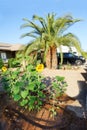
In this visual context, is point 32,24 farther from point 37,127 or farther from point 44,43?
point 37,127

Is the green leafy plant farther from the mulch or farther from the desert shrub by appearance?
the mulch

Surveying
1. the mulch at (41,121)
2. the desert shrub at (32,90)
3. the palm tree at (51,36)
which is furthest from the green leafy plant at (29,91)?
the palm tree at (51,36)

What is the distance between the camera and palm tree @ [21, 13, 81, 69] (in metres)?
21.2

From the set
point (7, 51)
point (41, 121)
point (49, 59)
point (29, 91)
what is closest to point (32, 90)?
point (29, 91)

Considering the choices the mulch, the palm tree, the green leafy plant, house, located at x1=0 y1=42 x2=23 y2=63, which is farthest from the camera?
house, located at x1=0 y1=42 x2=23 y2=63

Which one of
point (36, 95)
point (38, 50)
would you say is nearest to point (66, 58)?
point (38, 50)

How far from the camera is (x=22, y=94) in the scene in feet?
15.0


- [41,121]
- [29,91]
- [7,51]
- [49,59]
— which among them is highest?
[29,91]

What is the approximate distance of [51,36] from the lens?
21422mm

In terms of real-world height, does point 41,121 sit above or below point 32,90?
below

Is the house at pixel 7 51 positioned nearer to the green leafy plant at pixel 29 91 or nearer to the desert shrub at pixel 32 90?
the desert shrub at pixel 32 90

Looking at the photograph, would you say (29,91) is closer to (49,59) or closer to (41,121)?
(41,121)

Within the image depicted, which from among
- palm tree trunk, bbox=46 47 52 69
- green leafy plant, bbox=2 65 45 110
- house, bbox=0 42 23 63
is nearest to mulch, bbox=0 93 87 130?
green leafy plant, bbox=2 65 45 110

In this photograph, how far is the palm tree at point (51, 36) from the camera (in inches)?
833
